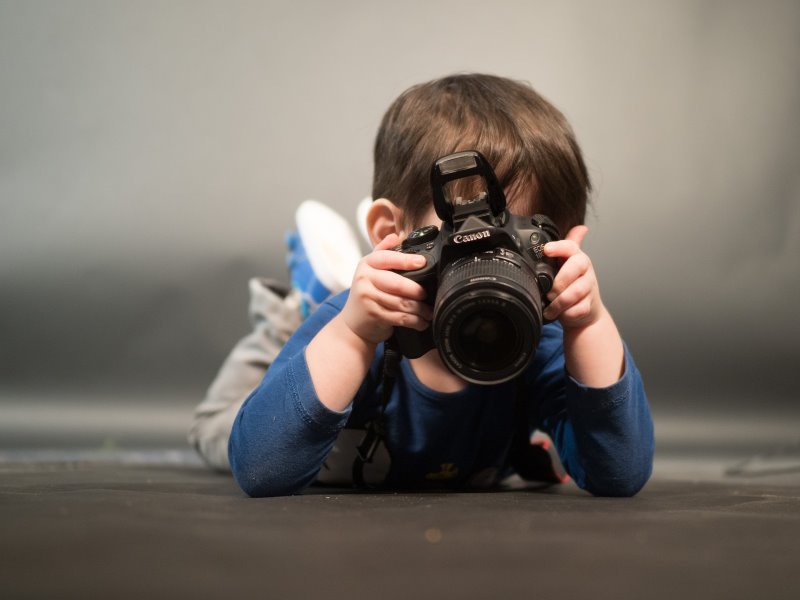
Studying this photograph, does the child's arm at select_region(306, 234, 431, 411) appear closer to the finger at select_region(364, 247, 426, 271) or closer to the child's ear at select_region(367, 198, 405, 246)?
the finger at select_region(364, 247, 426, 271)

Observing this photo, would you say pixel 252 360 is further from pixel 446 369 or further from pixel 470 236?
→ pixel 470 236

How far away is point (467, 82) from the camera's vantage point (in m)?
0.90

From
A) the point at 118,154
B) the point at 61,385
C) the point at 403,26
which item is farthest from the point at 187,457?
the point at 403,26

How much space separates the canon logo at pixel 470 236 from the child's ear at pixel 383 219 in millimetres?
202

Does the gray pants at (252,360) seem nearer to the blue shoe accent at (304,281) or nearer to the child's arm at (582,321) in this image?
the blue shoe accent at (304,281)

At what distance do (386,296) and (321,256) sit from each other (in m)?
0.49

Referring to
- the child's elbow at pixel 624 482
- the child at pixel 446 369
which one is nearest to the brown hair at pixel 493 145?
the child at pixel 446 369

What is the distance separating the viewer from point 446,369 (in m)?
0.82

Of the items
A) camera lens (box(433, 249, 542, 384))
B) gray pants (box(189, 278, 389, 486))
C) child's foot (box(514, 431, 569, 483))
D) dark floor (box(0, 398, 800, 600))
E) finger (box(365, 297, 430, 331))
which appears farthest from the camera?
gray pants (box(189, 278, 389, 486))

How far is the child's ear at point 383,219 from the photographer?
2.76 feet

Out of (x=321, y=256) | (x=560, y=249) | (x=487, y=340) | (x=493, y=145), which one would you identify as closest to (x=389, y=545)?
(x=487, y=340)

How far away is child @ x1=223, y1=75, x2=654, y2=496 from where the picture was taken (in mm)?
710

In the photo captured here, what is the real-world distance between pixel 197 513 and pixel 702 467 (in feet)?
3.32

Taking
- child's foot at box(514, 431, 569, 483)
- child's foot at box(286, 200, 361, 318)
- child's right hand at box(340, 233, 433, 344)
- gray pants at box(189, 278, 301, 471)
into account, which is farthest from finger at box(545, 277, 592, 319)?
gray pants at box(189, 278, 301, 471)
